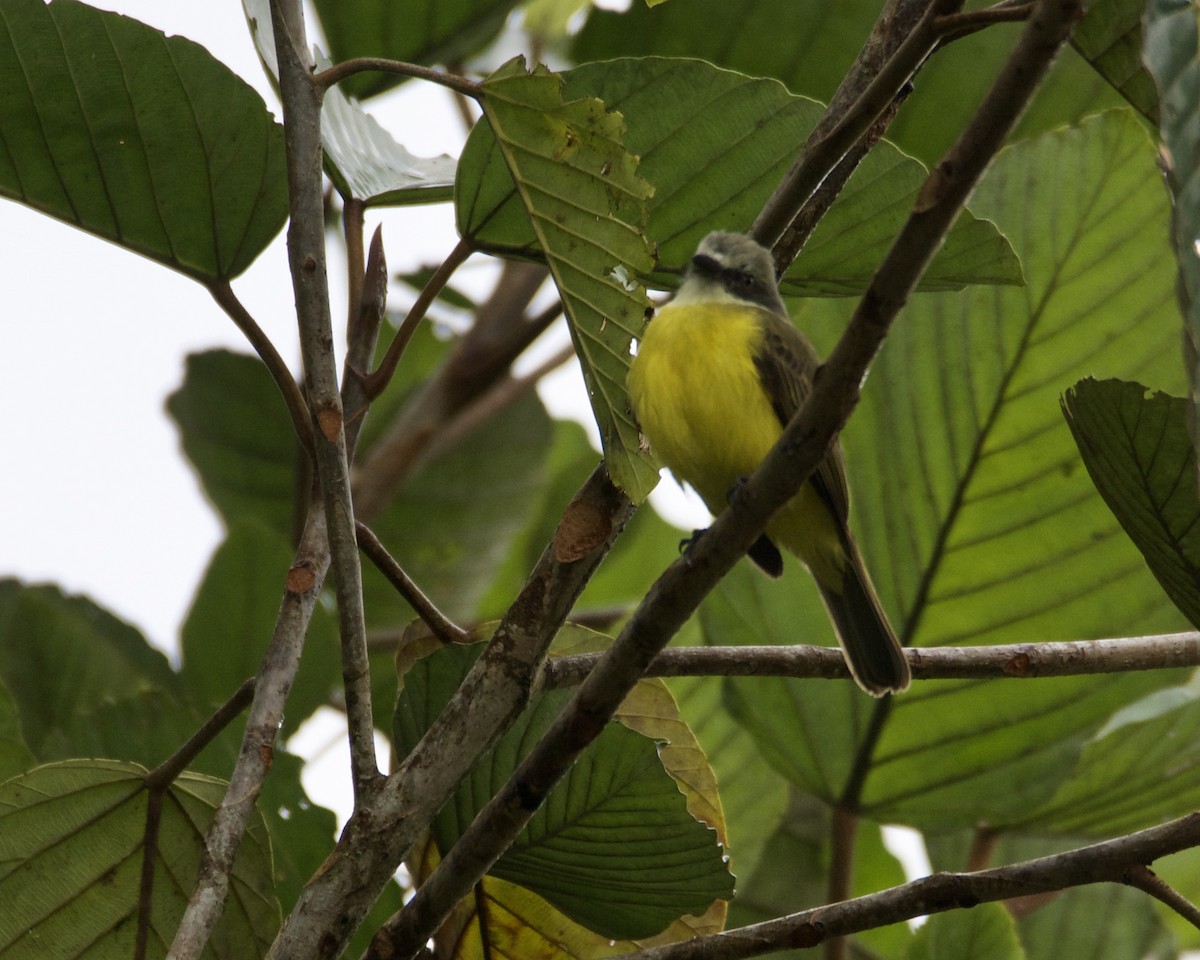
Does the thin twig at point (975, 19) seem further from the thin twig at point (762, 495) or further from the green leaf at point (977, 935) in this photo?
the green leaf at point (977, 935)

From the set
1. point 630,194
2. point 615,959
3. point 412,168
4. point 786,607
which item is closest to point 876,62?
point 630,194

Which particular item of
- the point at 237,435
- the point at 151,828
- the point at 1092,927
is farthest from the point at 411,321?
the point at 237,435

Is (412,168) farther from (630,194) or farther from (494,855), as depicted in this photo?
(494,855)

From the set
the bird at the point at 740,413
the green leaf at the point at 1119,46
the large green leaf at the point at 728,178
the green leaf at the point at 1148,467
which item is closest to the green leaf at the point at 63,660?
the bird at the point at 740,413

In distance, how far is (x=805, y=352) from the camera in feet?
8.81

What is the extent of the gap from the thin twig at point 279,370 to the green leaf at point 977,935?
1.11 metres

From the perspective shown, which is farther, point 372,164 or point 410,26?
point 410,26

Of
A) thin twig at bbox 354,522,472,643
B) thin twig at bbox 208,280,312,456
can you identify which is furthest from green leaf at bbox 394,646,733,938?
thin twig at bbox 208,280,312,456

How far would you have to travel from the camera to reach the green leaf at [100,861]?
5.96 ft

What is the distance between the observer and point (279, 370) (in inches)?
67.1

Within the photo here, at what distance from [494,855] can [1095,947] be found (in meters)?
1.77

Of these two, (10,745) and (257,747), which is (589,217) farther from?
(10,745)

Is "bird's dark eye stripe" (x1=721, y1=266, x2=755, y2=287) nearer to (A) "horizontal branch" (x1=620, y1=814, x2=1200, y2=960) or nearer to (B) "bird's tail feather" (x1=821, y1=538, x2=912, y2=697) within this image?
(B) "bird's tail feather" (x1=821, y1=538, x2=912, y2=697)

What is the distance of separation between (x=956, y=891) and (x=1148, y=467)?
0.47 meters
